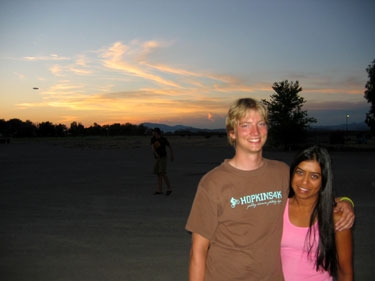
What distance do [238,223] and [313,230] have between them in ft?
1.63

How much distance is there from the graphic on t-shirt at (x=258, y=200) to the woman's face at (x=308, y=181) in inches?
6.0

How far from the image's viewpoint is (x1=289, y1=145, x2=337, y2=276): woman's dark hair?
2.30 metres

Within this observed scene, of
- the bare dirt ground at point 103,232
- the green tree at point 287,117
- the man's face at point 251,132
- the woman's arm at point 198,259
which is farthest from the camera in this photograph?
the green tree at point 287,117

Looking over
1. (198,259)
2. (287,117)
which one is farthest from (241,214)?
(287,117)

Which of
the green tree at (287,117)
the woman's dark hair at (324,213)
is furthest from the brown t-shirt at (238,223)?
the green tree at (287,117)

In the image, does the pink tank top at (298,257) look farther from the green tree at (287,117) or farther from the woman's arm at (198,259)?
the green tree at (287,117)

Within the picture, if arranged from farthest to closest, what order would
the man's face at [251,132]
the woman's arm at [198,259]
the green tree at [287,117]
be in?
the green tree at [287,117], the man's face at [251,132], the woman's arm at [198,259]

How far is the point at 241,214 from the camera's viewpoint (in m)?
2.25

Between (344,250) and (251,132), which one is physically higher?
(251,132)

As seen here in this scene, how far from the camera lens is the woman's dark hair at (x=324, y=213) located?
7.56 feet

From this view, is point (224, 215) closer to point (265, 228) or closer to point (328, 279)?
point (265, 228)

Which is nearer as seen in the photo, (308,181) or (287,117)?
(308,181)

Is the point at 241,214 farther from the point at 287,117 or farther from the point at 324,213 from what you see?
the point at 287,117

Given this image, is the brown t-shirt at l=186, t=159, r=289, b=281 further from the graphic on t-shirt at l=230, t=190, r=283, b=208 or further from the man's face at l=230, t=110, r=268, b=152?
the man's face at l=230, t=110, r=268, b=152
